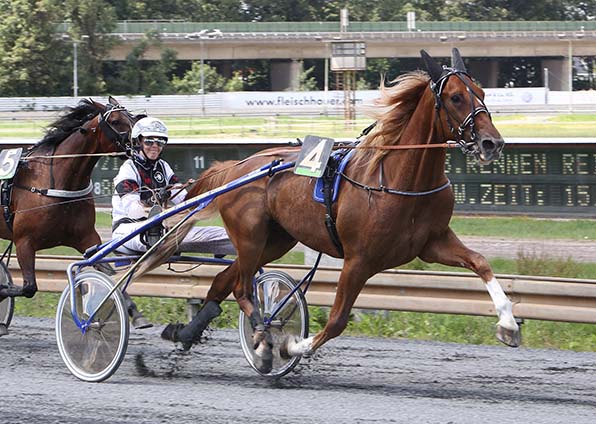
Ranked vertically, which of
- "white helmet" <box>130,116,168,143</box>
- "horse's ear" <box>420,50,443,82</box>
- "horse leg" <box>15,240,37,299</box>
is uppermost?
"horse's ear" <box>420,50,443,82</box>

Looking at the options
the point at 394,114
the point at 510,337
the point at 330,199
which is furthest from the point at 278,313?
the point at 510,337

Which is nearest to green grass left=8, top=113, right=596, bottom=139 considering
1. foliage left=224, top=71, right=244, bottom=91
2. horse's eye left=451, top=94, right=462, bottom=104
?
foliage left=224, top=71, right=244, bottom=91

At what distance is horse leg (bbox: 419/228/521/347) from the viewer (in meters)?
5.86

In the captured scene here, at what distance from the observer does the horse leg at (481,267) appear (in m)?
5.86

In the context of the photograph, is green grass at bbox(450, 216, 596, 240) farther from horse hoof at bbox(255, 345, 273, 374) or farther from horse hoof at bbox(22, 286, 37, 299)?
horse hoof at bbox(255, 345, 273, 374)

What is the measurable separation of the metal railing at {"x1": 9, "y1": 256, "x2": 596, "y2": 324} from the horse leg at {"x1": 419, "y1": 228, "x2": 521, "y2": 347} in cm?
175

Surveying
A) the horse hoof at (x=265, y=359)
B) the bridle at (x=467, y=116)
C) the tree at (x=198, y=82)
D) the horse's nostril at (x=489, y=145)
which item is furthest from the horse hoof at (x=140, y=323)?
the tree at (x=198, y=82)

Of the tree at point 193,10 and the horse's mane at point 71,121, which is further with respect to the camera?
the tree at point 193,10

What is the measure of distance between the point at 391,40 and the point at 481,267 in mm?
54476

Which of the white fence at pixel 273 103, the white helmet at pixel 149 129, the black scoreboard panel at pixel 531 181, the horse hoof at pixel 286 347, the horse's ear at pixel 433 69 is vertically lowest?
the white fence at pixel 273 103

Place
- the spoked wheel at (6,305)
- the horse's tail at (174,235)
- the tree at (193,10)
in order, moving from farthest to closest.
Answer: the tree at (193,10) → the spoked wheel at (6,305) → the horse's tail at (174,235)

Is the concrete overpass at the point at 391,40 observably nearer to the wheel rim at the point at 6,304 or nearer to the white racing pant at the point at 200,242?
the wheel rim at the point at 6,304

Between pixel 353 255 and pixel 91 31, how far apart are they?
160 ft

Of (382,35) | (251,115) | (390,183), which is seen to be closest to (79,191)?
(390,183)
